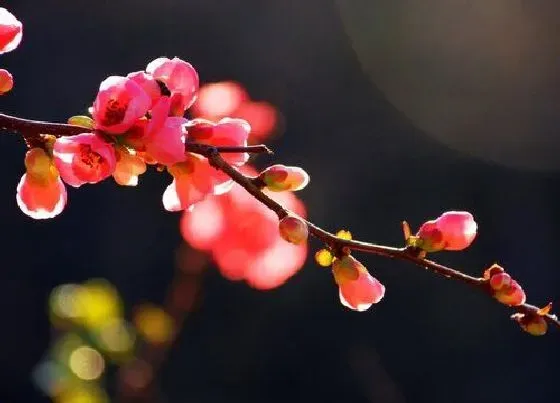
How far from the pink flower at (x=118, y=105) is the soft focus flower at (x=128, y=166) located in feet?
0.10

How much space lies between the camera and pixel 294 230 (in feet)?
1.86

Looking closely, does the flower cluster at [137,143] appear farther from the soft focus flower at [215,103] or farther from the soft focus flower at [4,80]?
the soft focus flower at [215,103]

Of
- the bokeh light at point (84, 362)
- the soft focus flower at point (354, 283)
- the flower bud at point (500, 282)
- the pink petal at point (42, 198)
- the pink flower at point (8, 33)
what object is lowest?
the bokeh light at point (84, 362)

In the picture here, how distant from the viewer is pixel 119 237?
3.19m

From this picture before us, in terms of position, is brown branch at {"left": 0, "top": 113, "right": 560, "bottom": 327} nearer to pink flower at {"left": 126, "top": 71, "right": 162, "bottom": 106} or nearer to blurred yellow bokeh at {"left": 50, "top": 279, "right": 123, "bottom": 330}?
pink flower at {"left": 126, "top": 71, "right": 162, "bottom": 106}

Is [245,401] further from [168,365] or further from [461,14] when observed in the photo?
[461,14]

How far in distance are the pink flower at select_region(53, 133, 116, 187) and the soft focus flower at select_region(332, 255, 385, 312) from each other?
20 cm

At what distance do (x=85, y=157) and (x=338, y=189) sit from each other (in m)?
2.79

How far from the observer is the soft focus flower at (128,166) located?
59cm

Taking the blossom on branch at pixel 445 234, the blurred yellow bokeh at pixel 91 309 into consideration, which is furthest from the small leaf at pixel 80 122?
the blurred yellow bokeh at pixel 91 309

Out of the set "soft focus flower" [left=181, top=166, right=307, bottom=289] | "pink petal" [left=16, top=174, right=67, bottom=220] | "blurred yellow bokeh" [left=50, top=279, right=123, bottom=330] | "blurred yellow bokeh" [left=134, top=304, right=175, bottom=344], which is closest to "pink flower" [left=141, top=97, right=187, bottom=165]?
"pink petal" [left=16, top=174, right=67, bottom=220]

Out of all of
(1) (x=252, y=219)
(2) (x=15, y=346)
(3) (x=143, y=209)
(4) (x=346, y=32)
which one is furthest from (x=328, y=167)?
(1) (x=252, y=219)

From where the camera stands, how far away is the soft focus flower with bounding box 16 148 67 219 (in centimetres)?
60

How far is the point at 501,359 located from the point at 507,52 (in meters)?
1.28
